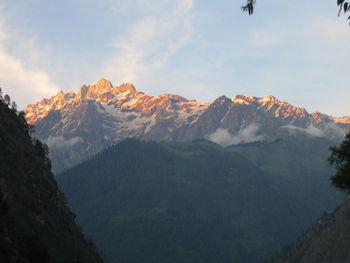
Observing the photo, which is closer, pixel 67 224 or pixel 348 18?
pixel 348 18

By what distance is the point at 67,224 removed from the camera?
194 m

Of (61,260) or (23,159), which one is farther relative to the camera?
(23,159)

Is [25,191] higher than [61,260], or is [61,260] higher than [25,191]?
[25,191]

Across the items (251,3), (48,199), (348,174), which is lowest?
(348,174)

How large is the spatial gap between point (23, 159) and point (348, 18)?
178 m

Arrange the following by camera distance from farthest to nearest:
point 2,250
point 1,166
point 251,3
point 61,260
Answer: point 1,166 → point 61,260 → point 2,250 → point 251,3

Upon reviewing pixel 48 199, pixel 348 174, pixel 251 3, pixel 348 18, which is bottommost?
pixel 348 174

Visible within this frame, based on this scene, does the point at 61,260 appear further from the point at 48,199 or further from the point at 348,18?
the point at 348,18

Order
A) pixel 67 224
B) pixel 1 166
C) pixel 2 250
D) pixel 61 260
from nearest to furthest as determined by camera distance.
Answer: pixel 2 250 → pixel 61 260 → pixel 1 166 → pixel 67 224

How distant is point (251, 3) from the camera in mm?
29953

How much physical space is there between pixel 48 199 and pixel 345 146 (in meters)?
167

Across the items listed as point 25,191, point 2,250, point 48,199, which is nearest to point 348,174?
point 2,250

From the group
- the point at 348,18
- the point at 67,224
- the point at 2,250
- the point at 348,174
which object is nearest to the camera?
the point at 348,18

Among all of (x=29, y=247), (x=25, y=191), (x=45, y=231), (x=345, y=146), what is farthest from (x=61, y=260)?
(x=345, y=146)
